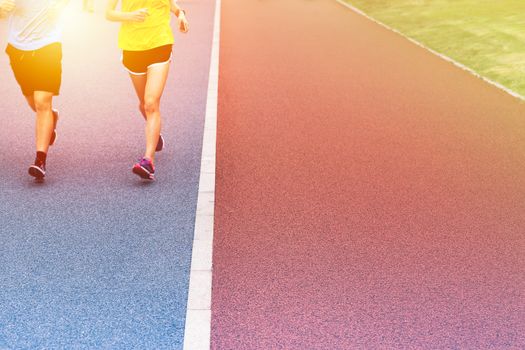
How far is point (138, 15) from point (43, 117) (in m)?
1.27

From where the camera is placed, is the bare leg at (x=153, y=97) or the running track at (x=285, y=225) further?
the bare leg at (x=153, y=97)

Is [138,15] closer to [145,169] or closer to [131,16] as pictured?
[131,16]

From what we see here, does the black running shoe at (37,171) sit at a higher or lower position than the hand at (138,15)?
lower

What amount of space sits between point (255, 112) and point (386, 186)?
3877 millimetres

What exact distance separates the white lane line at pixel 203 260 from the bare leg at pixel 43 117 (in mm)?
1402

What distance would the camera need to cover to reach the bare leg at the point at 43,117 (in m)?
7.04

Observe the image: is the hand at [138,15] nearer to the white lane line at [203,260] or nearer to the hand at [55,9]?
the hand at [55,9]

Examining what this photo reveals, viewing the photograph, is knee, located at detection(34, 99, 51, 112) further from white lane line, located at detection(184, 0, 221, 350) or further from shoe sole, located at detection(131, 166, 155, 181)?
white lane line, located at detection(184, 0, 221, 350)

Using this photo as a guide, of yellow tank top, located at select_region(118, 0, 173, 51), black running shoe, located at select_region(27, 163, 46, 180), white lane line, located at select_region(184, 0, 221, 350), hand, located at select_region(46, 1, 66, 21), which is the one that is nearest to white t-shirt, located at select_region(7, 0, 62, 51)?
hand, located at select_region(46, 1, 66, 21)

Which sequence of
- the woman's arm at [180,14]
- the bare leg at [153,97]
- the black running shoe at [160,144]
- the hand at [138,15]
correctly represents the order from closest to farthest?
the hand at [138,15] < the bare leg at [153,97] < the woman's arm at [180,14] < the black running shoe at [160,144]

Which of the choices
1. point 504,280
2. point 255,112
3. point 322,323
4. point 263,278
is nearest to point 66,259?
point 263,278

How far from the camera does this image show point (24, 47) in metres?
6.84

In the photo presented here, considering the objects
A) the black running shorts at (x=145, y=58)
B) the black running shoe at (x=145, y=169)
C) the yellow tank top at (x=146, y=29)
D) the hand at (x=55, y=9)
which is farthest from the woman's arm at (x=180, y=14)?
the black running shoe at (x=145, y=169)

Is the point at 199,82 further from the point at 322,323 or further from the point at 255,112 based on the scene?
the point at 322,323
